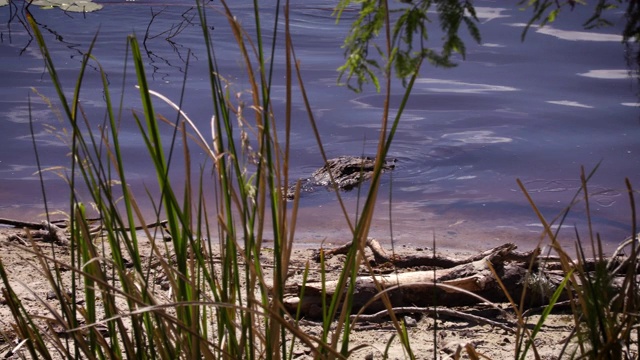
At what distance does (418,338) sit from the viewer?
2.38m

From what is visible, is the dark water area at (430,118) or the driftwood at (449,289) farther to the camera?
the dark water area at (430,118)

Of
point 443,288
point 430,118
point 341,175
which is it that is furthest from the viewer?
point 430,118

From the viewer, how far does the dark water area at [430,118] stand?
14.1 feet

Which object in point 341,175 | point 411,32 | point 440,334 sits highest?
point 411,32

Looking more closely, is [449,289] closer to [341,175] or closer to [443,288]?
[443,288]

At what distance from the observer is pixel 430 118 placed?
5750mm

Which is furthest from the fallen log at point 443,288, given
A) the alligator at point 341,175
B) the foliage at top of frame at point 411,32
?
the alligator at point 341,175

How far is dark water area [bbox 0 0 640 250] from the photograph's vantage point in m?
4.30

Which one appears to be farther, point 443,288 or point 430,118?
point 430,118

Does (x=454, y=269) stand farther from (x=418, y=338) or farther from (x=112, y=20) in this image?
(x=112, y=20)

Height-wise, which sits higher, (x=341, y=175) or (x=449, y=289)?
(x=449, y=289)

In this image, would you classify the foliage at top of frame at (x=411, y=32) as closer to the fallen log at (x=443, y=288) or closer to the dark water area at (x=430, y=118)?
the fallen log at (x=443, y=288)

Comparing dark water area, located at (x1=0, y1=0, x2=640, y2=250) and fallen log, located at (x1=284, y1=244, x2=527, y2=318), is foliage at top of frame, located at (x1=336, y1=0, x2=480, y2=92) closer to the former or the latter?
fallen log, located at (x1=284, y1=244, x2=527, y2=318)

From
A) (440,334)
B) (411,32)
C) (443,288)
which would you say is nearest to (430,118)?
(443,288)
